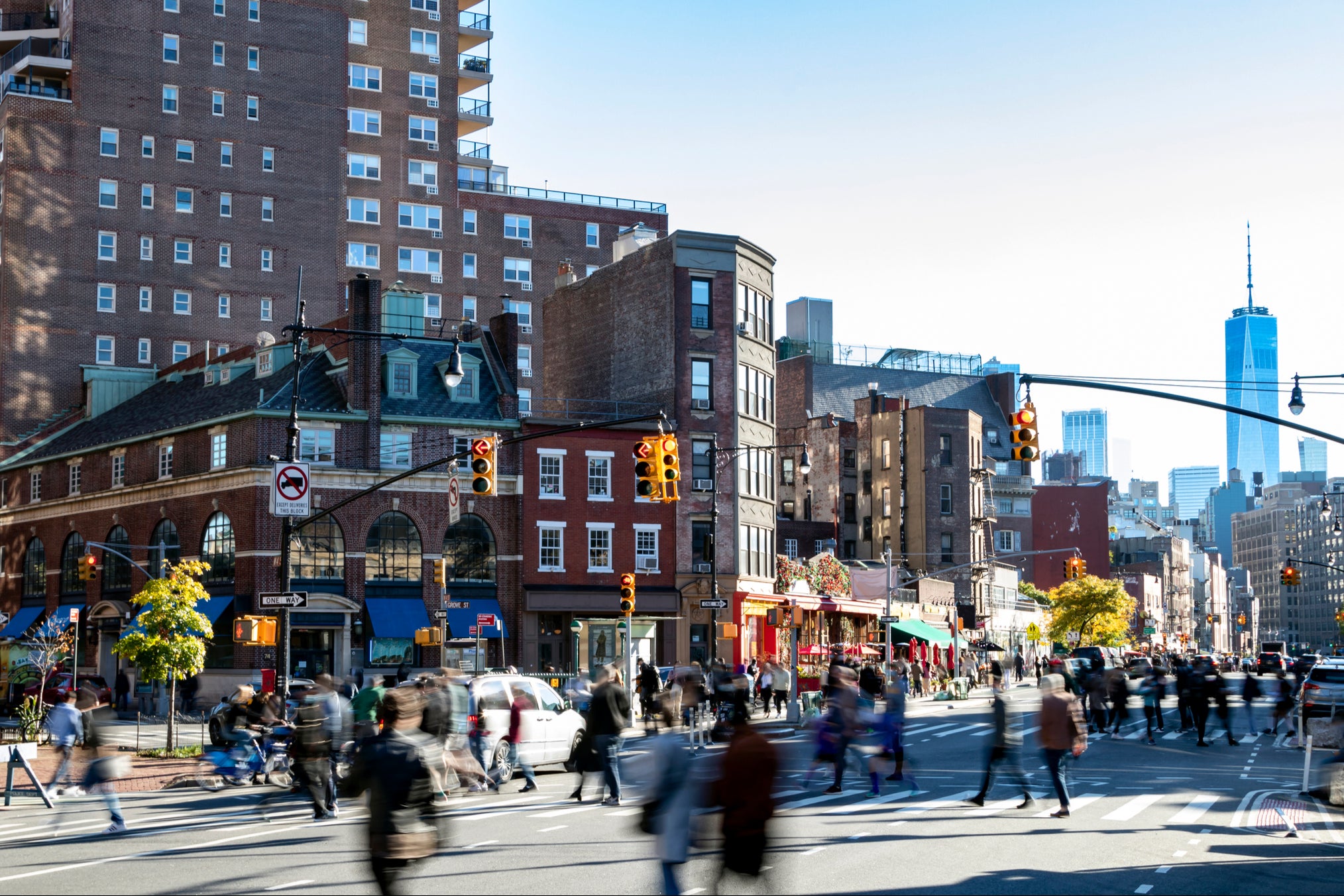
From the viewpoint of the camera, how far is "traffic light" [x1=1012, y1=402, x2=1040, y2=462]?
987 inches

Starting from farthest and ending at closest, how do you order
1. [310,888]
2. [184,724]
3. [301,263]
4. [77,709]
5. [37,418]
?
1. [301,263]
2. [37,418]
3. [184,724]
4. [77,709]
5. [310,888]

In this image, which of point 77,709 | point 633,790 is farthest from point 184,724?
point 633,790

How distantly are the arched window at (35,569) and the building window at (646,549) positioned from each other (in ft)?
90.1

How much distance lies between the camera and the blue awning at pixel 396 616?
5072 centimetres

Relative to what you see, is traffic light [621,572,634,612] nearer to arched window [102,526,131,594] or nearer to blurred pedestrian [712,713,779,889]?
arched window [102,526,131,594]

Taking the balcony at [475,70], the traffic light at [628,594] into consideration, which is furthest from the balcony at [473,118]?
the traffic light at [628,594]

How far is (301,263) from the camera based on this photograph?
75562mm

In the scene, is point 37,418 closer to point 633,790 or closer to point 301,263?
point 301,263

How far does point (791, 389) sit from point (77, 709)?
76.9m

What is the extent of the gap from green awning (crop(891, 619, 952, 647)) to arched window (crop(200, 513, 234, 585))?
93.2ft

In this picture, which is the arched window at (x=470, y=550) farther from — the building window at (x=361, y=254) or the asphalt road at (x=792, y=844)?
the building window at (x=361, y=254)

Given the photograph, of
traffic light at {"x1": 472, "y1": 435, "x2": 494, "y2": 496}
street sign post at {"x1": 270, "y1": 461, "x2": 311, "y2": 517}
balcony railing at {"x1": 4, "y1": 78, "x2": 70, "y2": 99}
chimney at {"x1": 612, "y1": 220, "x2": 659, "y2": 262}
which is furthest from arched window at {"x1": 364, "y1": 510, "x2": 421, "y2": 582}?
balcony railing at {"x1": 4, "y1": 78, "x2": 70, "y2": 99}

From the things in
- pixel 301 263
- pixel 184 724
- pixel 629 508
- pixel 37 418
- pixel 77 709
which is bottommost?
pixel 184 724

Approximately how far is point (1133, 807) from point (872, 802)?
4.01 meters
